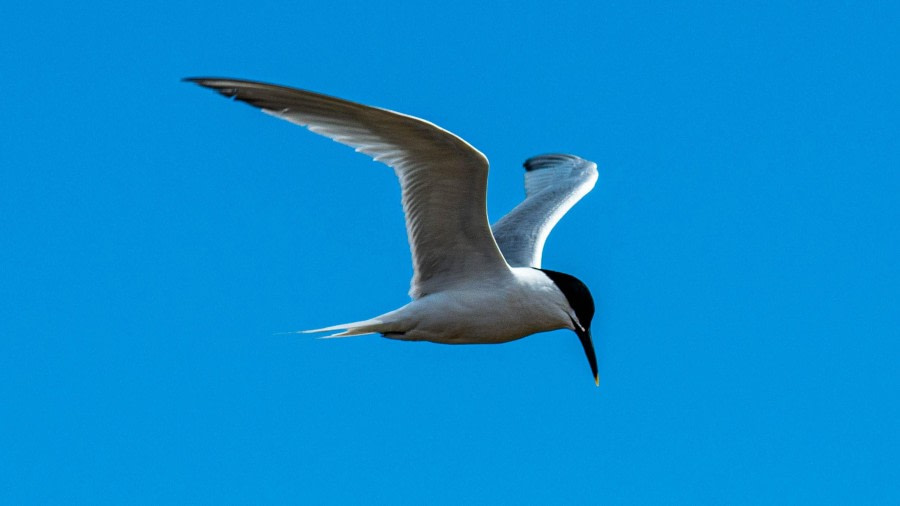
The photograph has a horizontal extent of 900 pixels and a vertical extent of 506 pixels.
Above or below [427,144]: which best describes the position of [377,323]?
below

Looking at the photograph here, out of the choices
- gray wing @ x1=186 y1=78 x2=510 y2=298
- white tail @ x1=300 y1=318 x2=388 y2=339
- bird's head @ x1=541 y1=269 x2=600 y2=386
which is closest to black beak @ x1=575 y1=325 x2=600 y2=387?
bird's head @ x1=541 y1=269 x2=600 y2=386

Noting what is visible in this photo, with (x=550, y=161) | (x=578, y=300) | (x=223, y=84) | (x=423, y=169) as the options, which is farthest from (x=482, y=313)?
(x=550, y=161)

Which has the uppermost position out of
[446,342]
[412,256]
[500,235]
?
[500,235]

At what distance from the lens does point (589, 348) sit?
825cm

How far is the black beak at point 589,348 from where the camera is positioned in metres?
8.19

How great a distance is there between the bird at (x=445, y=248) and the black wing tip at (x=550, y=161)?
8.86ft

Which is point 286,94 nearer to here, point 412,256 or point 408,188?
point 408,188

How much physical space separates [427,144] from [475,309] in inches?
56.2

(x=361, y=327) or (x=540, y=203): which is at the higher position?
(x=540, y=203)

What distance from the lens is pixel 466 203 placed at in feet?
23.8

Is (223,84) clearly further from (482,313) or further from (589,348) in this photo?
(589,348)

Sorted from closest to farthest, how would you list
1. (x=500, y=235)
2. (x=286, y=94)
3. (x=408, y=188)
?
(x=286, y=94)
(x=408, y=188)
(x=500, y=235)

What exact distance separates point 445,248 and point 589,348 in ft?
4.74

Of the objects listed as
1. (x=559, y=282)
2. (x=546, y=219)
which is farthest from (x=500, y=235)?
(x=559, y=282)
